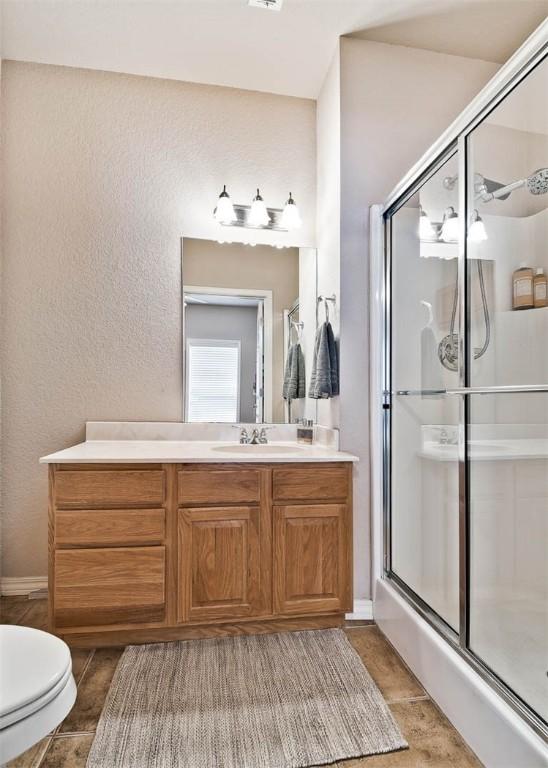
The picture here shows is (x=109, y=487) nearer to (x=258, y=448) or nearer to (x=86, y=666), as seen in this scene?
(x=86, y=666)

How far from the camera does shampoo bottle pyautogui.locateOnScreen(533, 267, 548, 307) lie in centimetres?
159

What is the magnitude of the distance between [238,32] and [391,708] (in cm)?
302

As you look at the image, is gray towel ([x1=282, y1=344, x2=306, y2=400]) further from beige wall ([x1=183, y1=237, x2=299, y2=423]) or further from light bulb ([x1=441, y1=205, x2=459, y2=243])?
light bulb ([x1=441, y1=205, x2=459, y2=243])

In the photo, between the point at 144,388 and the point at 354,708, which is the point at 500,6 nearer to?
the point at 144,388

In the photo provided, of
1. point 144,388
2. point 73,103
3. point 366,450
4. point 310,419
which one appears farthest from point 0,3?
point 366,450

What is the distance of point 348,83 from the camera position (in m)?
2.33

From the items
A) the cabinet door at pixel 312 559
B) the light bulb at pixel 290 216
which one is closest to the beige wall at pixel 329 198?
the light bulb at pixel 290 216

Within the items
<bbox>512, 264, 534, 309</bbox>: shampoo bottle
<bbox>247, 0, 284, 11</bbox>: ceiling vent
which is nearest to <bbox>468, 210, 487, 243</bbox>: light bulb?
<bbox>512, 264, 534, 309</bbox>: shampoo bottle

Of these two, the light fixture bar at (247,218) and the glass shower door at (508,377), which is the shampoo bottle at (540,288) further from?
the light fixture bar at (247,218)

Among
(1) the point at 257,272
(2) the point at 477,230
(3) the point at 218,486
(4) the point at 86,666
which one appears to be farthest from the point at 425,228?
(4) the point at 86,666

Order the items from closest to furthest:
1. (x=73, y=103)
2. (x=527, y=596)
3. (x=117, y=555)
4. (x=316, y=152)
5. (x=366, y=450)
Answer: (x=527, y=596) → (x=117, y=555) → (x=366, y=450) → (x=73, y=103) → (x=316, y=152)

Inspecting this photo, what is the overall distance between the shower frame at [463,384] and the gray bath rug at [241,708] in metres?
0.35

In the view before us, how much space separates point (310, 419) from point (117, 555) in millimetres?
1253

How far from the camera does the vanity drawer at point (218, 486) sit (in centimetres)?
195
